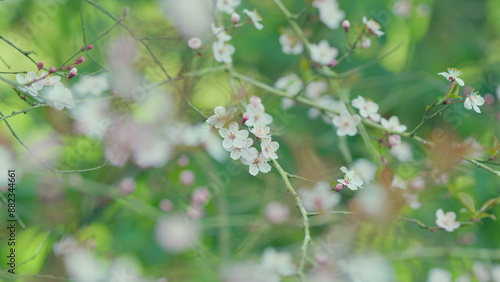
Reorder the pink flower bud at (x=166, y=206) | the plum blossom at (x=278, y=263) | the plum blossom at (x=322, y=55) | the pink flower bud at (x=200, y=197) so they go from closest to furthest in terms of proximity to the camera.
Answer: the plum blossom at (x=322, y=55)
the plum blossom at (x=278, y=263)
the pink flower bud at (x=200, y=197)
the pink flower bud at (x=166, y=206)

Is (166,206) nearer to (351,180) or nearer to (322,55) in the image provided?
(322,55)

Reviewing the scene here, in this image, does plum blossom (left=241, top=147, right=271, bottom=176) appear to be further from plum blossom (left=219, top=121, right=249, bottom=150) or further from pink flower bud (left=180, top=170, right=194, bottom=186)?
pink flower bud (left=180, top=170, right=194, bottom=186)

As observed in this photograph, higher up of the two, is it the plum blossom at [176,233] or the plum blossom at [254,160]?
the plum blossom at [254,160]

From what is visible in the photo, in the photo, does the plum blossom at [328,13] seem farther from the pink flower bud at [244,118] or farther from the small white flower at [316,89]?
the pink flower bud at [244,118]

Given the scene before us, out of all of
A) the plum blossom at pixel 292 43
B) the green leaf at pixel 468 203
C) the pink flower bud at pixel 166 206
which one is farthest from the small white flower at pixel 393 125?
the pink flower bud at pixel 166 206

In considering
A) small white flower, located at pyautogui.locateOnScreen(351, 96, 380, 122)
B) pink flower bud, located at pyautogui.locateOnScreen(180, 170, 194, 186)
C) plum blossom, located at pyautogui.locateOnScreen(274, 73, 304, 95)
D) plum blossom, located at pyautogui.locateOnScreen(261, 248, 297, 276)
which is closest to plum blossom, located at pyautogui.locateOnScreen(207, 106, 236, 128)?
small white flower, located at pyautogui.locateOnScreen(351, 96, 380, 122)

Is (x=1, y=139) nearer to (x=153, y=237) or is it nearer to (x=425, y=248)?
(x=153, y=237)

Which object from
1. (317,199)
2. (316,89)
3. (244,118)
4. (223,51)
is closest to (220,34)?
(223,51)

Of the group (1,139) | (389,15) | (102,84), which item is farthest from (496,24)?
(1,139)
